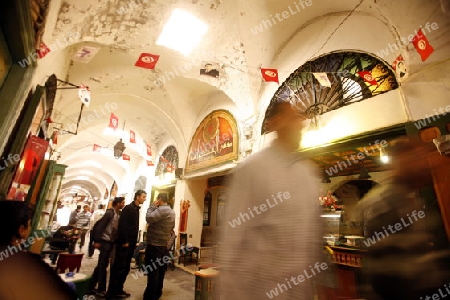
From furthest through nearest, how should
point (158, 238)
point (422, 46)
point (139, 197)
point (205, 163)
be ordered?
point (205, 163) → point (139, 197) → point (158, 238) → point (422, 46)

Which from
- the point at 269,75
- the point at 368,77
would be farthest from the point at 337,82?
the point at 269,75

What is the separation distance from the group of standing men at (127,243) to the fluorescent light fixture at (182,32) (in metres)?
3.95

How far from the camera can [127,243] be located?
14.4 feet

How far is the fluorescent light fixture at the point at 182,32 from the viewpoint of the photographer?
5.38 m

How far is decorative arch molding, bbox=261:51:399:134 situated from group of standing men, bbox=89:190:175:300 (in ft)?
12.0

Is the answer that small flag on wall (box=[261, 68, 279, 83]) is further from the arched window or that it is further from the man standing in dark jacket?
the arched window

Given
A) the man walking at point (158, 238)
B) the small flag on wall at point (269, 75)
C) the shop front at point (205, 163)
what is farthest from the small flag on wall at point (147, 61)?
the man walking at point (158, 238)

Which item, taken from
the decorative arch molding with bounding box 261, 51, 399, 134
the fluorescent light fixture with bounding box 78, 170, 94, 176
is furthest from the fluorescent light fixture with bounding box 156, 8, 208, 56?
the fluorescent light fixture with bounding box 78, 170, 94, 176

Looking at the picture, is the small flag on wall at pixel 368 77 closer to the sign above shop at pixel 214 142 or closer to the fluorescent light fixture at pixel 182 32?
the sign above shop at pixel 214 142

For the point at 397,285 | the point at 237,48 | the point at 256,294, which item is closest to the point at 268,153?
the point at 256,294

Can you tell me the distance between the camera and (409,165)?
6.28ft

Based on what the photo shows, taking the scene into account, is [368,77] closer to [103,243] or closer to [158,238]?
[158,238]

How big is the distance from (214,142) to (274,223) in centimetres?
643

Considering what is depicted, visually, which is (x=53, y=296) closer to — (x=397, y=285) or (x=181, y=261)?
(x=397, y=285)
